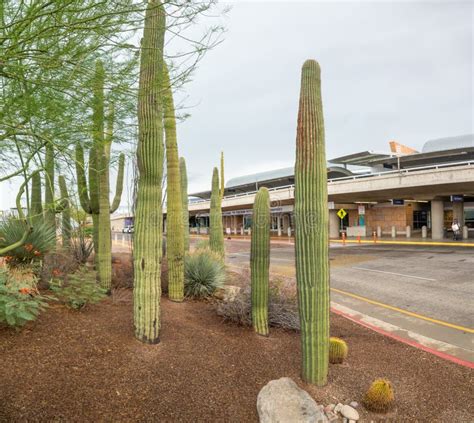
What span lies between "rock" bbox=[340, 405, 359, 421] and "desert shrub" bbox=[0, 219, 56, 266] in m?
5.41

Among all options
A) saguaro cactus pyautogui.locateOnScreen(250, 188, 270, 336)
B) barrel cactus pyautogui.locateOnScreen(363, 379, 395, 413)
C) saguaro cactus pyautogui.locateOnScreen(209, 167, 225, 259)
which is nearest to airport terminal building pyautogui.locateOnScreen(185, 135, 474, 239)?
saguaro cactus pyautogui.locateOnScreen(209, 167, 225, 259)

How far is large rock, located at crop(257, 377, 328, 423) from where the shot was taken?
10.0 feet

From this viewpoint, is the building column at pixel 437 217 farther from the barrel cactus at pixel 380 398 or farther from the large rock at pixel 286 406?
the large rock at pixel 286 406

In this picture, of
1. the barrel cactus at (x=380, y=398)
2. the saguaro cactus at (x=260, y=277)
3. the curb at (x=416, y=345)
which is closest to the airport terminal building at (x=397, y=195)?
the curb at (x=416, y=345)

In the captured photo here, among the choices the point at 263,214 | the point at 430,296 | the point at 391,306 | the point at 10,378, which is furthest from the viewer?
the point at 430,296

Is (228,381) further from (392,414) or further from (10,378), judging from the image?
(10,378)

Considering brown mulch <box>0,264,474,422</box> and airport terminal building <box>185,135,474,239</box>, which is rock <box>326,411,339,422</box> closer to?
brown mulch <box>0,264,474,422</box>

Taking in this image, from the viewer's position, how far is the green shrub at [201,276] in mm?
7176

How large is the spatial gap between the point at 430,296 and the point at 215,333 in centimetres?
677

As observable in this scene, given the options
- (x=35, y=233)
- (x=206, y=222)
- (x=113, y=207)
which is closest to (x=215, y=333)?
(x=35, y=233)

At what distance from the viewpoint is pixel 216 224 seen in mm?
12305

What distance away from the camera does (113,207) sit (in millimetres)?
13133

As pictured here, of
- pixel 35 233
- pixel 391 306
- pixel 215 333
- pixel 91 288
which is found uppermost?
pixel 35 233

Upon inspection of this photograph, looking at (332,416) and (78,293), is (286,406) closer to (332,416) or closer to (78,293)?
(332,416)
